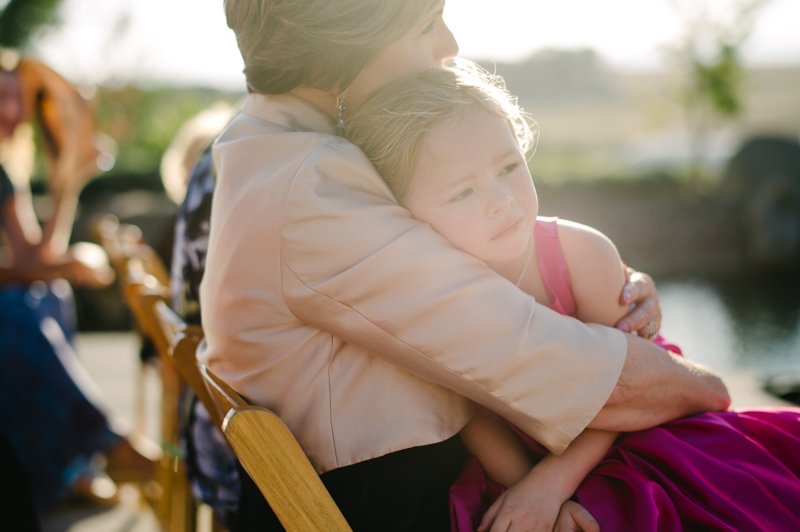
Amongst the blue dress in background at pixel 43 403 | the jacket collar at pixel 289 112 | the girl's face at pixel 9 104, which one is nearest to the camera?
the jacket collar at pixel 289 112

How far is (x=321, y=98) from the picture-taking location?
4.06 feet

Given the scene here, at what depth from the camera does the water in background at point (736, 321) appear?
15.9 ft

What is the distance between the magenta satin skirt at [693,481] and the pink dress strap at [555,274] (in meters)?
0.27

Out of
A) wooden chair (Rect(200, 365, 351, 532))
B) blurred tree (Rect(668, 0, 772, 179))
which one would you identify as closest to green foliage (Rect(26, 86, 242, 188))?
blurred tree (Rect(668, 0, 772, 179))

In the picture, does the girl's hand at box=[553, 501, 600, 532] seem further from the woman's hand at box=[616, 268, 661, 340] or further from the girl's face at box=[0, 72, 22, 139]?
the girl's face at box=[0, 72, 22, 139]

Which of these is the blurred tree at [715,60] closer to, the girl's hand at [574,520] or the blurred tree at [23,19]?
the girl's hand at [574,520]

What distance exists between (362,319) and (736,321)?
586 centimetres

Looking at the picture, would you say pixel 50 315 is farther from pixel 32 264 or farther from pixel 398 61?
pixel 398 61

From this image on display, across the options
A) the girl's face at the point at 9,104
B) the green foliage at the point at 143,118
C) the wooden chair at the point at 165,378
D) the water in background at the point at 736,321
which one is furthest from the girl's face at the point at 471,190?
the green foliage at the point at 143,118

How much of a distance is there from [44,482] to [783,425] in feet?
9.95

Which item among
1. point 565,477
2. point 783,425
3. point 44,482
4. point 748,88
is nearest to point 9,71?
point 44,482

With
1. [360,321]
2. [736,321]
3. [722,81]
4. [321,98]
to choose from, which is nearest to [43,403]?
[321,98]

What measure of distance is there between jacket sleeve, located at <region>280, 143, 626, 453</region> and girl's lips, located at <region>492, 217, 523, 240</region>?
18cm

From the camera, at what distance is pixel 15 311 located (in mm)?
3004
